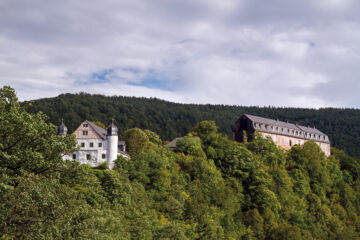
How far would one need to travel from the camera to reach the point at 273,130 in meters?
104

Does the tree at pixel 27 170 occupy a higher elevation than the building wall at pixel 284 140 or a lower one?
lower

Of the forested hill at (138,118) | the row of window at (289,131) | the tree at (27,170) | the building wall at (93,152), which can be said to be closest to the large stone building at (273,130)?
the row of window at (289,131)

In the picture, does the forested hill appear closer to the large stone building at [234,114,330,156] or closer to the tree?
the large stone building at [234,114,330,156]

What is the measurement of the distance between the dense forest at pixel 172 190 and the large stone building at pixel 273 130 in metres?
7.23

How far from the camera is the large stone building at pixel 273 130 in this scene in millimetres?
99500

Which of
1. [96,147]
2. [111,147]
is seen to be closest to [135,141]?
[111,147]

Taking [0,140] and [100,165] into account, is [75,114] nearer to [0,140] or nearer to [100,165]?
[100,165]

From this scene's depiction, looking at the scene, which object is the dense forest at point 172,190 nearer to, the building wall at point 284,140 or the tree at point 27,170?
the tree at point 27,170

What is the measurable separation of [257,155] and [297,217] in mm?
14528

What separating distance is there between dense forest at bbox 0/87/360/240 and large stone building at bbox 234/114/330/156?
7225mm

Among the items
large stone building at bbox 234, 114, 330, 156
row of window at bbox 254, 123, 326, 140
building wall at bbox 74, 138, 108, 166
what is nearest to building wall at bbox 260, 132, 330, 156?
large stone building at bbox 234, 114, 330, 156

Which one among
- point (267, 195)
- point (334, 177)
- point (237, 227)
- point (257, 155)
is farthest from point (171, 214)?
point (334, 177)

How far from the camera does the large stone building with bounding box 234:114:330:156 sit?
326ft

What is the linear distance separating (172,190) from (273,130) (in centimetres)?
5110
